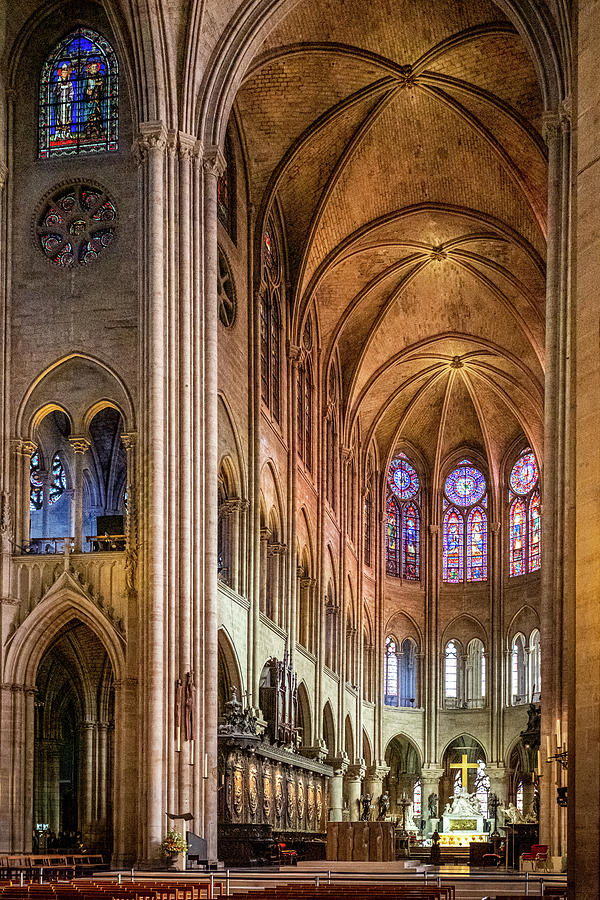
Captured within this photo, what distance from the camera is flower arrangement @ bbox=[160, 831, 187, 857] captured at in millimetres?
26562

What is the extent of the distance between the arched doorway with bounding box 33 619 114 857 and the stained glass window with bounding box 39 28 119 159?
38.5ft

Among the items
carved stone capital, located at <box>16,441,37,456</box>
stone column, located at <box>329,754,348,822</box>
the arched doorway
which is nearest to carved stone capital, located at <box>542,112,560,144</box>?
carved stone capital, located at <box>16,441,37,456</box>

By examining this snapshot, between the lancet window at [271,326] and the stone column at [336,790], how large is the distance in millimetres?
13772

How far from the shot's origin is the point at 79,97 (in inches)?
1261

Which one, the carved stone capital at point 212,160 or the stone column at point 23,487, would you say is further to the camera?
the carved stone capital at point 212,160

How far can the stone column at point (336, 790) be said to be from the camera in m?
47.9

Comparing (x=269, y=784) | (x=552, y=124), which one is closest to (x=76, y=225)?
(x=552, y=124)

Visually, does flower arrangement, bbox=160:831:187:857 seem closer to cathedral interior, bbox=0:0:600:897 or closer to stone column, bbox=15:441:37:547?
cathedral interior, bbox=0:0:600:897

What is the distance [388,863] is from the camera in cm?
3334

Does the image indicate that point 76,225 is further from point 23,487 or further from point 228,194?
point 228,194

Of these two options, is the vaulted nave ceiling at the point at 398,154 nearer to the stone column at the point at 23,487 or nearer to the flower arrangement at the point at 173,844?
the stone column at the point at 23,487

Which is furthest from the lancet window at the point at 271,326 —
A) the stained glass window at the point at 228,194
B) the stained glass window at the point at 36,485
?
the stained glass window at the point at 36,485

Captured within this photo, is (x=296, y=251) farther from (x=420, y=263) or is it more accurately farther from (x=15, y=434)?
(x=15, y=434)

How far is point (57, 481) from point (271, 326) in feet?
27.5
